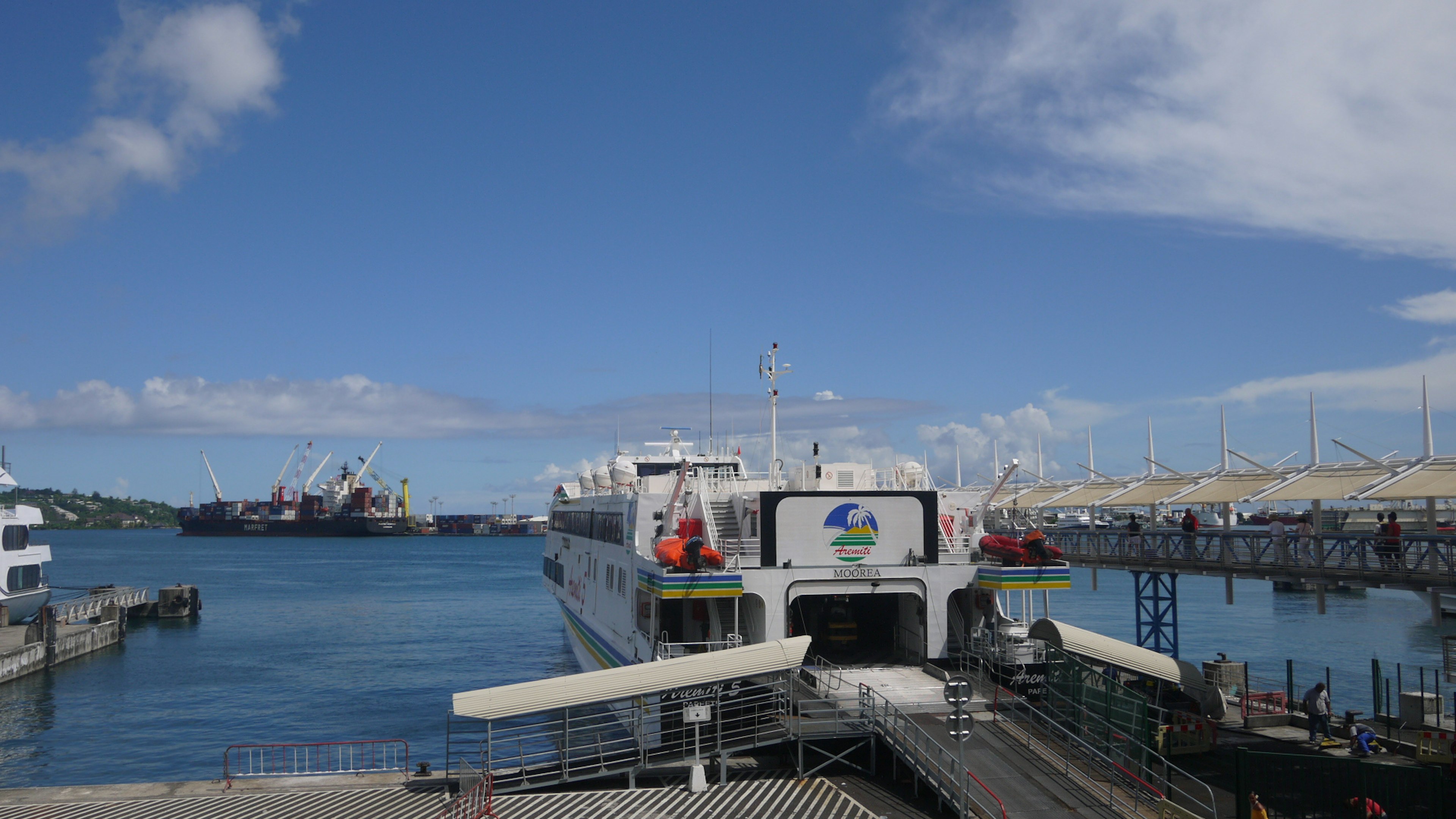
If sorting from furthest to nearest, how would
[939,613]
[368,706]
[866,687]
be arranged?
1. [368,706]
2. [939,613]
3. [866,687]

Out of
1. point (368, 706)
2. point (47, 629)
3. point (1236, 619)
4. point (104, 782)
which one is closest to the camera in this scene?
point (104, 782)

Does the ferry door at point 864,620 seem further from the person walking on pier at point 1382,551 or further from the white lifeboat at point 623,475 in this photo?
the person walking on pier at point 1382,551

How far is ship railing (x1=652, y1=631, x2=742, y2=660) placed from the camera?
798 inches

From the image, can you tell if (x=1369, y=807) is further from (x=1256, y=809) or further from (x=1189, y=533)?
(x=1189, y=533)

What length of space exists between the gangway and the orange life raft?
2.77 meters

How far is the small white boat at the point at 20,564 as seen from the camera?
4741cm

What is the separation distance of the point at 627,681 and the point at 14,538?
45796 mm

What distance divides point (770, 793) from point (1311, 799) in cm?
814

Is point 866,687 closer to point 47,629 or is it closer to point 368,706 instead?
point 368,706

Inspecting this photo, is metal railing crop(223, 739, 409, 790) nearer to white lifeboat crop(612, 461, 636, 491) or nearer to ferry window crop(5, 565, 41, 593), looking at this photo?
white lifeboat crop(612, 461, 636, 491)

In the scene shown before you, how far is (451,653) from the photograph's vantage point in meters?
52.4

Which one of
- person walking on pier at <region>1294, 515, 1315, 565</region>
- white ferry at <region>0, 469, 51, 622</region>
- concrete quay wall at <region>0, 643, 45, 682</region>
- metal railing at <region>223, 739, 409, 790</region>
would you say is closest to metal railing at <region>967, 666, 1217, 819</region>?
person walking on pier at <region>1294, 515, 1315, 565</region>

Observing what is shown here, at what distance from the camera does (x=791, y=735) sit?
16.8m

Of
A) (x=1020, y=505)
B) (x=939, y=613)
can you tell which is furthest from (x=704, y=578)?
(x=1020, y=505)
